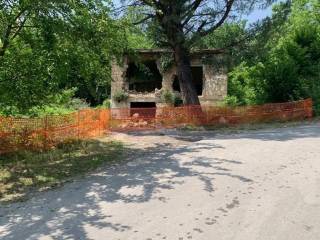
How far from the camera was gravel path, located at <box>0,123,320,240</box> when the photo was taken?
7207mm

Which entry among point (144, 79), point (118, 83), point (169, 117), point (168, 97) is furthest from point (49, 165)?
point (144, 79)

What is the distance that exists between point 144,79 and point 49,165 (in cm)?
2536

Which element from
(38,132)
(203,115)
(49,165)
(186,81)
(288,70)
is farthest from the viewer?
(288,70)

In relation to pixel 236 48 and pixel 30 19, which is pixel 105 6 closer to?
pixel 30 19

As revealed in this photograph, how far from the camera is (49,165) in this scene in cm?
1275

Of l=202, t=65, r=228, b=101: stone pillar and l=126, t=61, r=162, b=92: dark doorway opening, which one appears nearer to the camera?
l=202, t=65, r=228, b=101: stone pillar

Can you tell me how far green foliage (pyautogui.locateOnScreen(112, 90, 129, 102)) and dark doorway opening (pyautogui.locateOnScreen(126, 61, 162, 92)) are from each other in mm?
3776

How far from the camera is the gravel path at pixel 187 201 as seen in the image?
7.21 meters

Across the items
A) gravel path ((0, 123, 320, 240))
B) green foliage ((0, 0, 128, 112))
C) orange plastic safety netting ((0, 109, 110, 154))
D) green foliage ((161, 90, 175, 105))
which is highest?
green foliage ((0, 0, 128, 112))

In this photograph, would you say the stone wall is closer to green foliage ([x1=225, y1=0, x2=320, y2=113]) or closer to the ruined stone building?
the ruined stone building

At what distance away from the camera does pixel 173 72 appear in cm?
3288

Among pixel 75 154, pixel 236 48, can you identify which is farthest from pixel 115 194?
pixel 236 48

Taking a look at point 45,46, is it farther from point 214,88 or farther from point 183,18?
point 214,88

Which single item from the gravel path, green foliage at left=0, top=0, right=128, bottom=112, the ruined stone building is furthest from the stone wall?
the gravel path
